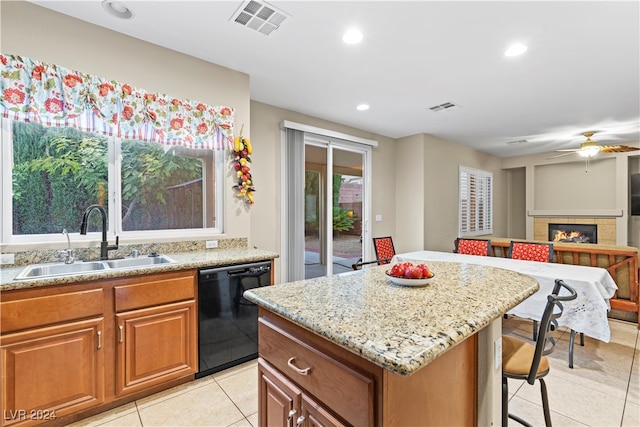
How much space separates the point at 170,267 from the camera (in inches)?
81.4

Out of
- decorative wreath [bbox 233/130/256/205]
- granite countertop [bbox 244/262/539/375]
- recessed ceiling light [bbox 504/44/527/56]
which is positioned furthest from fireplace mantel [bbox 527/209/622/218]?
decorative wreath [bbox 233/130/256/205]

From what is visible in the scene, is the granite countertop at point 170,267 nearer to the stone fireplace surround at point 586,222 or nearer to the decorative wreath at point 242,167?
the decorative wreath at point 242,167

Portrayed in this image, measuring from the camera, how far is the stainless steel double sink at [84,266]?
1.82 meters

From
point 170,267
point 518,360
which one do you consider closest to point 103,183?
point 170,267

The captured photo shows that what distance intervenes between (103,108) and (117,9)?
665 millimetres

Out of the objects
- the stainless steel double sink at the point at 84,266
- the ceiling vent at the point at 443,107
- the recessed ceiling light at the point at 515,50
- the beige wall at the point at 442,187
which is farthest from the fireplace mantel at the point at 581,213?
the stainless steel double sink at the point at 84,266

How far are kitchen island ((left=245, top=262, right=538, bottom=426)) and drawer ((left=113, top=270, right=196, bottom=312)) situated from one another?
3.35 feet

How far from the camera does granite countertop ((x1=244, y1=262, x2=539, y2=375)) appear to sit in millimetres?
822

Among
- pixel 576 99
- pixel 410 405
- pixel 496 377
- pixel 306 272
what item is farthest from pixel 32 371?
pixel 576 99

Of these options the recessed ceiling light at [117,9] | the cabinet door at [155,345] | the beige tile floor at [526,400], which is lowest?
the beige tile floor at [526,400]

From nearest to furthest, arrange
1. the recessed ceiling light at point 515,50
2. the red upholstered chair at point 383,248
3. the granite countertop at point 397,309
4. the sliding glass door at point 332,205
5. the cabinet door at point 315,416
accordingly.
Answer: the granite countertop at point 397,309, the cabinet door at point 315,416, the recessed ceiling light at point 515,50, the sliding glass door at point 332,205, the red upholstered chair at point 383,248

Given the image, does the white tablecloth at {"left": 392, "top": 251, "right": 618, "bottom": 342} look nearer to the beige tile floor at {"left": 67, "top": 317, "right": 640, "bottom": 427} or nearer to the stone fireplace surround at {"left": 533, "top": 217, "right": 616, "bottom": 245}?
the beige tile floor at {"left": 67, "top": 317, "right": 640, "bottom": 427}

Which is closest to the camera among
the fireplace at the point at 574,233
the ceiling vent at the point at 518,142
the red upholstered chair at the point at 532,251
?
the red upholstered chair at the point at 532,251

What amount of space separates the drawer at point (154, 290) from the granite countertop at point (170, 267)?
2.2 inches
